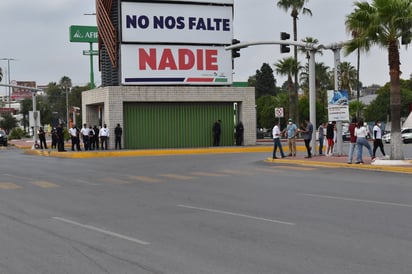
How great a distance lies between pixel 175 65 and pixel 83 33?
19010 mm

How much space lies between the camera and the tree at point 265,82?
4434 inches

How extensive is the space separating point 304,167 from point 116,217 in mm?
13186

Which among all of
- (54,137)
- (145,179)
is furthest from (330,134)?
(54,137)

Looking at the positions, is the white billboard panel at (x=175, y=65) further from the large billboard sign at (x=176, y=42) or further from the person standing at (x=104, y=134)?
the person standing at (x=104, y=134)

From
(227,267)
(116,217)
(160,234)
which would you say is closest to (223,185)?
(116,217)

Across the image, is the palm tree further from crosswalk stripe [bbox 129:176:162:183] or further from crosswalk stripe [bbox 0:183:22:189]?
crosswalk stripe [bbox 0:183:22:189]

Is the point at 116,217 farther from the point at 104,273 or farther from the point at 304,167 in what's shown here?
the point at 304,167

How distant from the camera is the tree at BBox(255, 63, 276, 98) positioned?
113m


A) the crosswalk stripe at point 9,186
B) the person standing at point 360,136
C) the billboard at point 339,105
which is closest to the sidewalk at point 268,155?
the person standing at point 360,136

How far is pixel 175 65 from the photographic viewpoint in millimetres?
38094

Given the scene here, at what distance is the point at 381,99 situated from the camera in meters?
80.6

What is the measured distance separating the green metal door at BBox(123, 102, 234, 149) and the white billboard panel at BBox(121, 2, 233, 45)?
162 inches

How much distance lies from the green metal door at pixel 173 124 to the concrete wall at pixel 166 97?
730mm

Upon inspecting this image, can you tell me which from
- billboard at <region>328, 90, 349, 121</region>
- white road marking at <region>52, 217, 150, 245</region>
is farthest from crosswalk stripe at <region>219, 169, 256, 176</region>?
white road marking at <region>52, 217, 150, 245</region>
